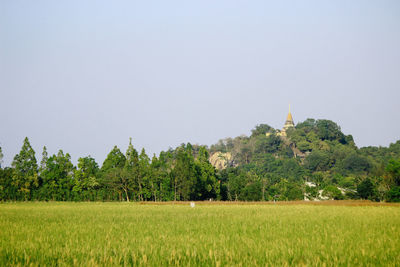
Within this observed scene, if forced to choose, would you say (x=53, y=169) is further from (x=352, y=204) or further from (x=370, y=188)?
(x=370, y=188)

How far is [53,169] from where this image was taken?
62.8 m

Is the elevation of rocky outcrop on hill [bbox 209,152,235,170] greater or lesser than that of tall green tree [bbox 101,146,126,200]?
greater

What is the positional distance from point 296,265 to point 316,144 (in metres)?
129

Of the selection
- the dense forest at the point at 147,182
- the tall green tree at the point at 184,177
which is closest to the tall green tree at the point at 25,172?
the dense forest at the point at 147,182

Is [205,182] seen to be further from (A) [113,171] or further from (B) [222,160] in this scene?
(B) [222,160]

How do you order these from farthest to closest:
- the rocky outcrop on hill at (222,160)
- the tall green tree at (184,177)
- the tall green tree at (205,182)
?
1. the rocky outcrop on hill at (222,160)
2. the tall green tree at (205,182)
3. the tall green tree at (184,177)

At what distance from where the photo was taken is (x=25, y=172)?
6159 centimetres

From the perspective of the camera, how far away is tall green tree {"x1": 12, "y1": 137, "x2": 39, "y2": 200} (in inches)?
2365

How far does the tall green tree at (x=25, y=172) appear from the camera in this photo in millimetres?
60062

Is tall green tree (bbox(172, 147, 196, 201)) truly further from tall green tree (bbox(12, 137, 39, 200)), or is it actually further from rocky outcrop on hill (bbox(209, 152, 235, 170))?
rocky outcrop on hill (bbox(209, 152, 235, 170))

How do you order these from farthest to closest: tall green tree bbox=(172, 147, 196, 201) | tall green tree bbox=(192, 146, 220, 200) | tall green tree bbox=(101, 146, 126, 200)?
tall green tree bbox=(192, 146, 220, 200)
tall green tree bbox=(101, 146, 126, 200)
tall green tree bbox=(172, 147, 196, 201)

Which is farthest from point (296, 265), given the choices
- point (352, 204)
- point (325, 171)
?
point (325, 171)

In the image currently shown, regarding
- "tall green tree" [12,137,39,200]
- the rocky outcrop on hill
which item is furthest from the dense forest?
the rocky outcrop on hill

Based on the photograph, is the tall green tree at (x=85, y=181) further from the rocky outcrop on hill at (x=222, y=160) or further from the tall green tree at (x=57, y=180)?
the rocky outcrop on hill at (x=222, y=160)
